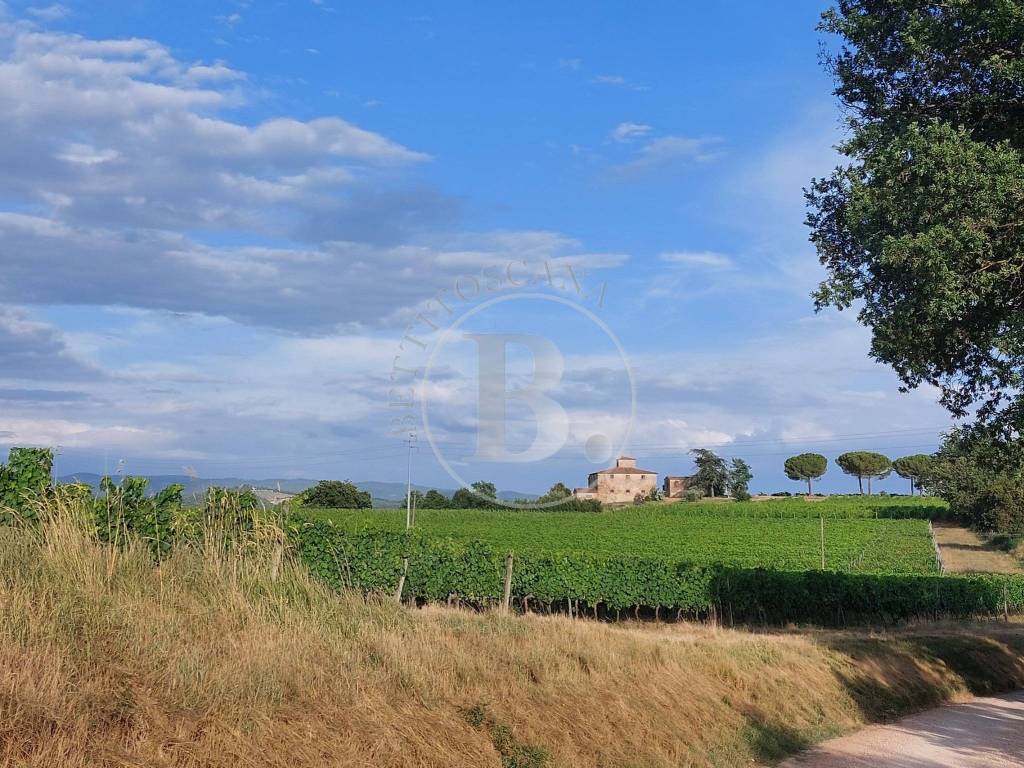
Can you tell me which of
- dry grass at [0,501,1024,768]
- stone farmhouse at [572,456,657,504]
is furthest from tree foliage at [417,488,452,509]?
dry grass at [0,501,1024,768]

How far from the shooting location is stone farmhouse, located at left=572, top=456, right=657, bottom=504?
144 m

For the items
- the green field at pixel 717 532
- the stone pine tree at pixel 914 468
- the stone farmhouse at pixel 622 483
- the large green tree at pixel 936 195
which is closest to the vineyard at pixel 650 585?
the green field at pixel 717 532

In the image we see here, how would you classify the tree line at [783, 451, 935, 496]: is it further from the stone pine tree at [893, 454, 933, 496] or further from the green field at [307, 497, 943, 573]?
the green field at [307, 497, 943, 573]

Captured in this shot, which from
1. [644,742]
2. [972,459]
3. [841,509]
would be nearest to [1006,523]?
[841,509]

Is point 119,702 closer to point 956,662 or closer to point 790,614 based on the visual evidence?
point 956,662

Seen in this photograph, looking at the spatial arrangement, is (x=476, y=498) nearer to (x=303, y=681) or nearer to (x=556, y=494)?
(x=556, y=494)

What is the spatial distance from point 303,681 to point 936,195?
1154 centimetres

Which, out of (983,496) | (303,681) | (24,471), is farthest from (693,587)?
(983,496)

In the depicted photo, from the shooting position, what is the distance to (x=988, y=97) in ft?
50.1

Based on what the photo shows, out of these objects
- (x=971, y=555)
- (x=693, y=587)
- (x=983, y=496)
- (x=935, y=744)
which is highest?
(x=983, y=496)

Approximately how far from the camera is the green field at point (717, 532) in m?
51.3

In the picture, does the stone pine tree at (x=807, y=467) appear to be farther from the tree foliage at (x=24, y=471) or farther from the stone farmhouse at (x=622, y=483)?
the tree foliage at (x=24, y=471)

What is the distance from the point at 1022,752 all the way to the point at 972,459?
9633 millimetres

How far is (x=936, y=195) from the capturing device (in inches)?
541
